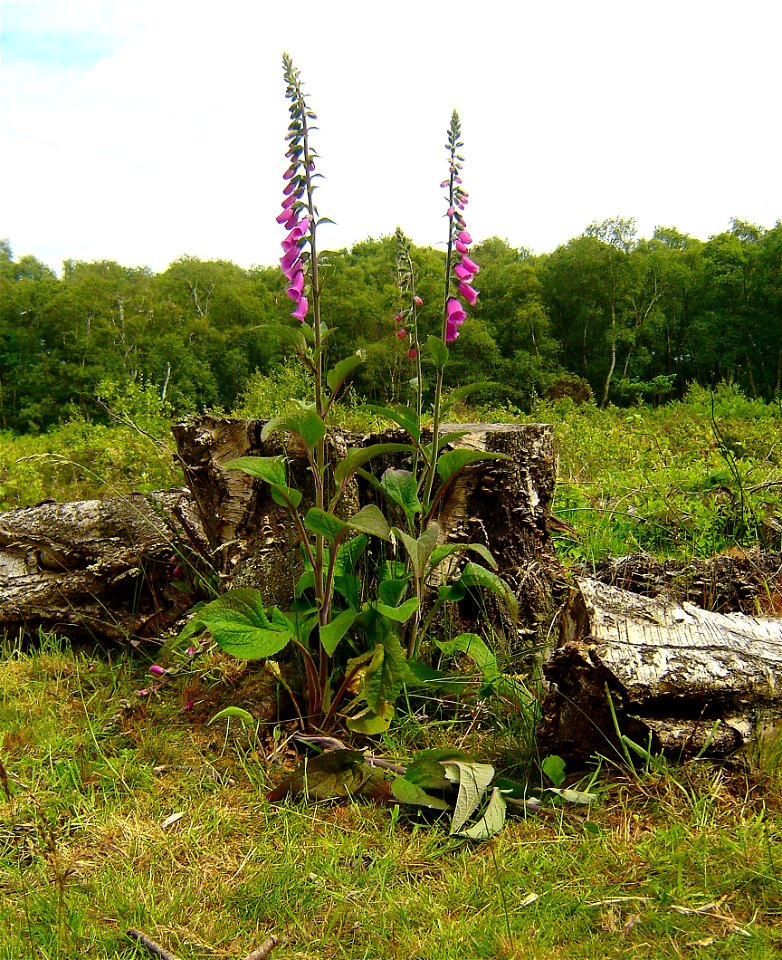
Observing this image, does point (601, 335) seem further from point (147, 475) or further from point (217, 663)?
point (217, 663)

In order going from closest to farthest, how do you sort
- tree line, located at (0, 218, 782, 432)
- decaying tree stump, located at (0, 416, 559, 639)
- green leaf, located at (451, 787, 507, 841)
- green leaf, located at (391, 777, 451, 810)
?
green leaf, located at (451, 787, 507, 841), green leaf, located at (391, 777, 451, 810), decaying tree stump, located at (0, 416, 559, 639), tree line, located at (0, 218, 782, 432)

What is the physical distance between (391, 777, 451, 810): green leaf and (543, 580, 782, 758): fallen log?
0.44 meters

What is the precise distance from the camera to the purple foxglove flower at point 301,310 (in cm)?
233

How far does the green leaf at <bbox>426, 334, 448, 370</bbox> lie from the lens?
2.40m

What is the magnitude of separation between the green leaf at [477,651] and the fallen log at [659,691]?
1.06 feet

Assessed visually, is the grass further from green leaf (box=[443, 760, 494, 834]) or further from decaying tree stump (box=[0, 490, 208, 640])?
decaying tree stump (box=[0, 490, 208, 640])

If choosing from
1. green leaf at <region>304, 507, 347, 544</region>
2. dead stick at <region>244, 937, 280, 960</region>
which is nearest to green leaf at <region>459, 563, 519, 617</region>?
green leaf at <region>304, 507, 347, 544</region>

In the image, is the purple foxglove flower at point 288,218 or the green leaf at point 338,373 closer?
the green leaf at point 338,373

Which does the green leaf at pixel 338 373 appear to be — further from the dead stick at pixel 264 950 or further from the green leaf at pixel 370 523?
the dead stick at pixel 264 950

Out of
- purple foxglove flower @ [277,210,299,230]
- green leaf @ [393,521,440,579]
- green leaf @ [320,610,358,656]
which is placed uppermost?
purple foxglove flower @ [277,210,299,230]

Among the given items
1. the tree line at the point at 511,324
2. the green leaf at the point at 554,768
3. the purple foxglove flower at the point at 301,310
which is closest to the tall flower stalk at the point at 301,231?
the purple foxglove flower at the point at 301,310

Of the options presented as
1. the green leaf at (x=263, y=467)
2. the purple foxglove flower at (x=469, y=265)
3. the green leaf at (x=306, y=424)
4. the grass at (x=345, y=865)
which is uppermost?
the purple foxglove flower at (x=469, y=265)

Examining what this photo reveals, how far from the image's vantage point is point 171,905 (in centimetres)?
173

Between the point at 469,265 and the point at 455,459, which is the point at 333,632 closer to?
the point at 455,459
